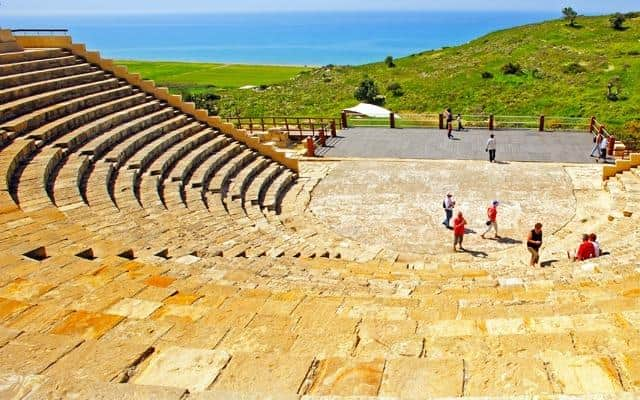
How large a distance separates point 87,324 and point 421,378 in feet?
10.6

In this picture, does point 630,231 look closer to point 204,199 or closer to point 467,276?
point 467,276

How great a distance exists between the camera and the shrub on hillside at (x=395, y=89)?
46969 mm

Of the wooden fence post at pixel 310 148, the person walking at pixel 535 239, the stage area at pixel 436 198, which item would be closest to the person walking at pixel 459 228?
the stage area at pixel 436 198

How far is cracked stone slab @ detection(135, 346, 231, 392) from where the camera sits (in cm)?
409

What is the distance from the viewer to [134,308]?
5.72m

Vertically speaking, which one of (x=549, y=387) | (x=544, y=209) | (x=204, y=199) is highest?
(x=549, y=387)

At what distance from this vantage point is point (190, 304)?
589 centimetres

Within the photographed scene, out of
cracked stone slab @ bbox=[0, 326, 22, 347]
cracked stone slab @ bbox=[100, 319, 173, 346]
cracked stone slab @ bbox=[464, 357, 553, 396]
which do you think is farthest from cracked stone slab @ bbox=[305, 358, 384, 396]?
cracked stone slab @ bbox=[0, 326, 22, 347]

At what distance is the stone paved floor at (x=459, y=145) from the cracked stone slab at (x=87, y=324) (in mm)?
17937

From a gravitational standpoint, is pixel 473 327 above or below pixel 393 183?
above

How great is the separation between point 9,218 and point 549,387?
8.62 meters

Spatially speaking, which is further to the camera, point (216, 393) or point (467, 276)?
point (467, 276)

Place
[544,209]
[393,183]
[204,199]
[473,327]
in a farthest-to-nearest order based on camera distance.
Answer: [393,183], [544,209], [204,199], [473,327]

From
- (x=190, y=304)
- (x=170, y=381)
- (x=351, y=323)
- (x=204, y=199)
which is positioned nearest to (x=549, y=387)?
(x=351, y=323)
